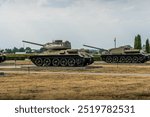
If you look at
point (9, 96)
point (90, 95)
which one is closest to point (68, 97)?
point (90, 95)

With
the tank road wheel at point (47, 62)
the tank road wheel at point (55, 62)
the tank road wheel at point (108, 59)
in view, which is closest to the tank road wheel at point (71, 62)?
the tank road wheel at point (55, 62)

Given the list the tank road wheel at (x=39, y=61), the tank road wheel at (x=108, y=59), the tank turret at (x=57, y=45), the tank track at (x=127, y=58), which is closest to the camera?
the tank road wheel at (x=39, y=61)

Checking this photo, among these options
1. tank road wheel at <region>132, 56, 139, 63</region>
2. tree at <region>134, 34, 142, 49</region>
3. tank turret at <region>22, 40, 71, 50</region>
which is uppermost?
tree at <region>134, 34, 142, 49</region>

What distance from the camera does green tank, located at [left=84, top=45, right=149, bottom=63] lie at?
52719 millimetres

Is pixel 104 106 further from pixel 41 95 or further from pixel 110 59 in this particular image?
pixel 110 59

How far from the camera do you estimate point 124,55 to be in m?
53.0

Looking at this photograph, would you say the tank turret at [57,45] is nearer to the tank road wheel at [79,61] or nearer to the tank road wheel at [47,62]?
the tank road wheel at [47,62]

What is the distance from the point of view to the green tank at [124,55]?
5272cm

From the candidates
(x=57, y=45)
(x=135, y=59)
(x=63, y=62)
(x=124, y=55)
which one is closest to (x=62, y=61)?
(x=63, y=62)

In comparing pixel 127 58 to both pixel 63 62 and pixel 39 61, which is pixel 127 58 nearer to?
pixel 63 62

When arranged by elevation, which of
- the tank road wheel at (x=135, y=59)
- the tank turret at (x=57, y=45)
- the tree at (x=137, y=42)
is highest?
the tree at (x=137, y=42)

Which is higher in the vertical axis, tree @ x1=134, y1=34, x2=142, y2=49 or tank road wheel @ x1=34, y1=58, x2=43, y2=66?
tree @ x1=134, y1=34, x2=142, y2=49

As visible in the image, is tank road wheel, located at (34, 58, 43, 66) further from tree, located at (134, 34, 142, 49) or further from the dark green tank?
tree, located at (134, 34, 142, 49)

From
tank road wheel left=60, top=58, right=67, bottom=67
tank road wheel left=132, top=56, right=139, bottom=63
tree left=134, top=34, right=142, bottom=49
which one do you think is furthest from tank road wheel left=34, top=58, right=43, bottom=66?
tree left=134, top=34, right=142, bottom=49
